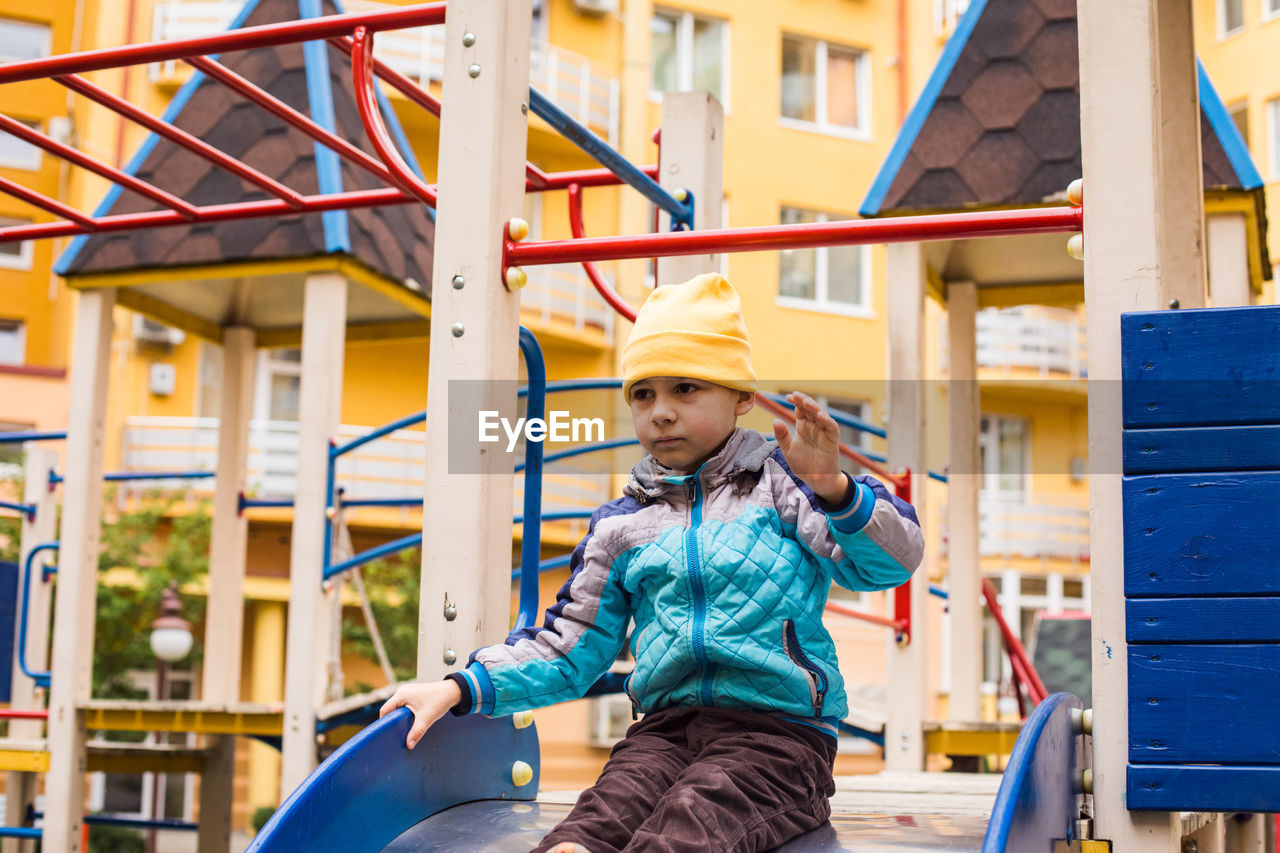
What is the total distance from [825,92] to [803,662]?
1945cm

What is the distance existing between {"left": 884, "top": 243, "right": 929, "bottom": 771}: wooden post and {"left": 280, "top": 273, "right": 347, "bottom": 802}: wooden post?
2380mm


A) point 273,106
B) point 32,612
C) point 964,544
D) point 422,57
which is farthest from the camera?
point 422,57

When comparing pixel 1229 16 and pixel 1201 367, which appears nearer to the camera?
pixel 1201 367

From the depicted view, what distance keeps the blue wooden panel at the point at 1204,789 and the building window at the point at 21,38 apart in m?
19.8

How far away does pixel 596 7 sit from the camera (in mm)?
19250

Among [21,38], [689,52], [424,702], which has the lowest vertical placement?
[424,702]

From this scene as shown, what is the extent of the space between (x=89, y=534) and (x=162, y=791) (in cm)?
1180

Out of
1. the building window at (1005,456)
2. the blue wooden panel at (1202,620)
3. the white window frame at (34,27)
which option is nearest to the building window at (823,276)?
the building window at (1005,456)

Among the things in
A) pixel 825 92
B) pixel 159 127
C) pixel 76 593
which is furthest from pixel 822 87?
pixel 159 127

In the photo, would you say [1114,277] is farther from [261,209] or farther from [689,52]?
[689,52]

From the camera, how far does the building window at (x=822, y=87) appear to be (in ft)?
68.4

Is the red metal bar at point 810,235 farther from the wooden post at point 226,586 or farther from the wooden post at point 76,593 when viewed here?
the wooden post at point 226,586

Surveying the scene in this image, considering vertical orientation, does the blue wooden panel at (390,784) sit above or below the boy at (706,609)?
below

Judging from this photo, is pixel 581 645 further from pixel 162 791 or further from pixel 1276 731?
pixel 162 791
